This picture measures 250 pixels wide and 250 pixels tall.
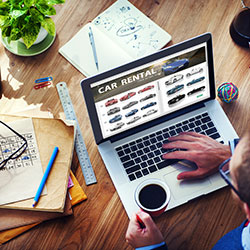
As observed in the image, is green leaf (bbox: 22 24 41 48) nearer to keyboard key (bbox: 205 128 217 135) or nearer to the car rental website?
the car rental website

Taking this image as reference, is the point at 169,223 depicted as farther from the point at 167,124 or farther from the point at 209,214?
the point at 167,124

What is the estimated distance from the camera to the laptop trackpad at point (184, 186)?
1108mm

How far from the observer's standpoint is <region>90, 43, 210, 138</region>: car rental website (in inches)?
42.4

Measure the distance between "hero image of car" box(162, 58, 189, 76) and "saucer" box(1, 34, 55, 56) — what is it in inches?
17.9

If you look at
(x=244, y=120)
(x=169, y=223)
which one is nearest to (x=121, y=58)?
(x=244, y=120)

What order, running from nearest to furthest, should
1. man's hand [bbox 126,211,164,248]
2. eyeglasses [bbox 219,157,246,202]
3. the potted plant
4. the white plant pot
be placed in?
eyeglasses [bbox 219,157,246,202] → man's hand [bbox 126,211,164,248] → the potted plant → the white plant pot

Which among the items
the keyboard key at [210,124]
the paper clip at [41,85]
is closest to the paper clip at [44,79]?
the paper clip at [41,85]

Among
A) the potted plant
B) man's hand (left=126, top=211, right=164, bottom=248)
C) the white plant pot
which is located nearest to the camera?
man's hand (left=126, top=211, right=164, bottom=248)

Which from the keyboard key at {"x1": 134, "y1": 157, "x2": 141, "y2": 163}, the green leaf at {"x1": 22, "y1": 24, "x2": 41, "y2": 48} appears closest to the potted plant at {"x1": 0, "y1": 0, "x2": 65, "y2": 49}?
the green leaf at {"x1": 22, "y1": 24, "x2": 41, "y2": 48}

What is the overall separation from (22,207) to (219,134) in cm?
64

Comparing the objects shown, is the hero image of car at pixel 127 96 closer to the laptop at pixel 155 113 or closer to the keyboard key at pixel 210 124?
the laptop at pixel 155 113

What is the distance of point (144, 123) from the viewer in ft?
3.89

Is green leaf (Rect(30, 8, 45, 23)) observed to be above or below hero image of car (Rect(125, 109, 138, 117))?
above

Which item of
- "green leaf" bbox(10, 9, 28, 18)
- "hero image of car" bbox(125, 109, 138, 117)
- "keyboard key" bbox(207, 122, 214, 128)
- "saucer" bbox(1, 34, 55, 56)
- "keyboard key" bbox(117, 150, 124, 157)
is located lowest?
"keyboard key" bbox(207, 122, 214, 128)
